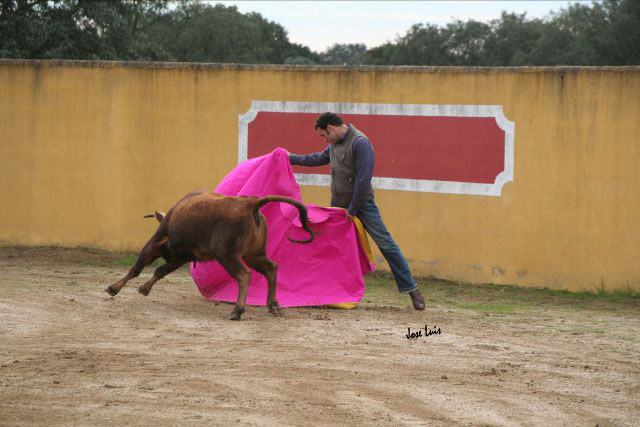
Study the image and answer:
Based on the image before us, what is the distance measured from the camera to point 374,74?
39.9 ft

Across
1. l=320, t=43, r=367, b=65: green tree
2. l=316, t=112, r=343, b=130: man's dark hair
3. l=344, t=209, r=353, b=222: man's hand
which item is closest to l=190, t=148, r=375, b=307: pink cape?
l=344, t=209, r=353, b=222: man's hand

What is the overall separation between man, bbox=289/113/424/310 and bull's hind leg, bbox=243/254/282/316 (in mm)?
901

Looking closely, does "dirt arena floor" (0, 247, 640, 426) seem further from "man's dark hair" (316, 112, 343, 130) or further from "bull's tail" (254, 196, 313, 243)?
"man's dark hair" (316, 112, 343, 130)

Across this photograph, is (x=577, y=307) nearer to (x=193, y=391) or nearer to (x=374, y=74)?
(x=374, y=74)

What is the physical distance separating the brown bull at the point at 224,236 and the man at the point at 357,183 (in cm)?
58

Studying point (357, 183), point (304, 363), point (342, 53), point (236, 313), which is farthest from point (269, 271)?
point (342, 53)

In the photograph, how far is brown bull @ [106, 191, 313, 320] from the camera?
8586mm

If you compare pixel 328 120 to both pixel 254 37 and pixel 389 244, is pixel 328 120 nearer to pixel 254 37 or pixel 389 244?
pixel 389 244

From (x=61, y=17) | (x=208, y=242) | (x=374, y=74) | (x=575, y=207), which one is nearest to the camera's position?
(x=208, y=242)

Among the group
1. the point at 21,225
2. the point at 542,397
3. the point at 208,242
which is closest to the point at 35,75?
the point at 21,225

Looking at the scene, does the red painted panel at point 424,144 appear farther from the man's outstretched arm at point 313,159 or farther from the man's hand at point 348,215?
the man's hand at point 348,215

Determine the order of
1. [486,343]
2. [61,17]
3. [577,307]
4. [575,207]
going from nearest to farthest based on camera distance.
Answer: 1. [486,343]
2. [577,307]
3. [575,207]
4. [61,17]

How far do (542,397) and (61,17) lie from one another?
756 inches

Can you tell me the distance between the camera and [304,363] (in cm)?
702
